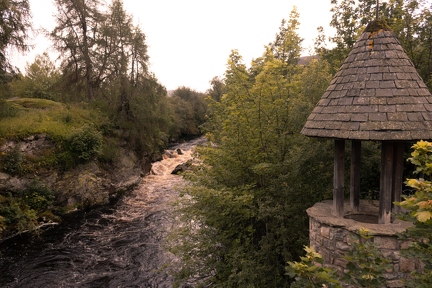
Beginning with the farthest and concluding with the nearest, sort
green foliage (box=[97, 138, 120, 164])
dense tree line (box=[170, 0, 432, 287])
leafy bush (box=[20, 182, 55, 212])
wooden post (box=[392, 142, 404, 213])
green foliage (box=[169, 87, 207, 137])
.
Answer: green foliage (box=[169, 87, 207, 137])
green foliage (box=[97, 138, 120, 164])
leafy bush (box=[20, 182, 55, 212])
dense tree line (box=[170, 0, 432, 287])
wooden post (box=[392, 142, 404, 213])

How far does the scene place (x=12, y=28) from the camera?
13.2 m

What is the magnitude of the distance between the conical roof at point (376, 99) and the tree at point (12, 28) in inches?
544

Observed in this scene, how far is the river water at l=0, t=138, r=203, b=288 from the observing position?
28.1 ft

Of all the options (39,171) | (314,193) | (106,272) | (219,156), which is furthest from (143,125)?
(314,193)

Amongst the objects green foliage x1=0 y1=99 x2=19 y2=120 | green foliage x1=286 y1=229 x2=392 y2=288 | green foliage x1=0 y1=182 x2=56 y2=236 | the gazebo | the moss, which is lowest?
green foliage x1=0 y1=182 x2=56 y2=236

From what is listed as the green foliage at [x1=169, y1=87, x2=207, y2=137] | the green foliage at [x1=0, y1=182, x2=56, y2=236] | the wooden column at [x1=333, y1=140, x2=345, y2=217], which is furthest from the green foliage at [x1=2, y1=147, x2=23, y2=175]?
the green foliage at [x1=169, y1=87, x2=207, y2=137]

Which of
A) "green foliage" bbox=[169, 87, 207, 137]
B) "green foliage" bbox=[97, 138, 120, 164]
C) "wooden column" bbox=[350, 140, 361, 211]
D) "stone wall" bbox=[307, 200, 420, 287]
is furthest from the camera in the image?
"green foliage" bbox=[169, 87, 207, 137]

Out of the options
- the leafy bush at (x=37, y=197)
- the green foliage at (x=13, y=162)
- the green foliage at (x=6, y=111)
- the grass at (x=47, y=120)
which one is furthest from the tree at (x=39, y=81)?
the leafy bush at (x=37, y=197)

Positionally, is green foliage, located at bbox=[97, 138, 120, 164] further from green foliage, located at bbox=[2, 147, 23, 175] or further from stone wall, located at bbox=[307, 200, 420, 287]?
stone wall, located at bbox=[307, 200, 420, 287]

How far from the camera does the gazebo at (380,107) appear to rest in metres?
4.21

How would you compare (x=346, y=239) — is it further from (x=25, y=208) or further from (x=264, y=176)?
(x=25, y=208)

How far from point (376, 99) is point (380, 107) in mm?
152

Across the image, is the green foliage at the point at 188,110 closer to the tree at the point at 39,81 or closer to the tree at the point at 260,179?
the tree at the point at 39,81

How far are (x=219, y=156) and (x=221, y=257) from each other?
235 centimetres
